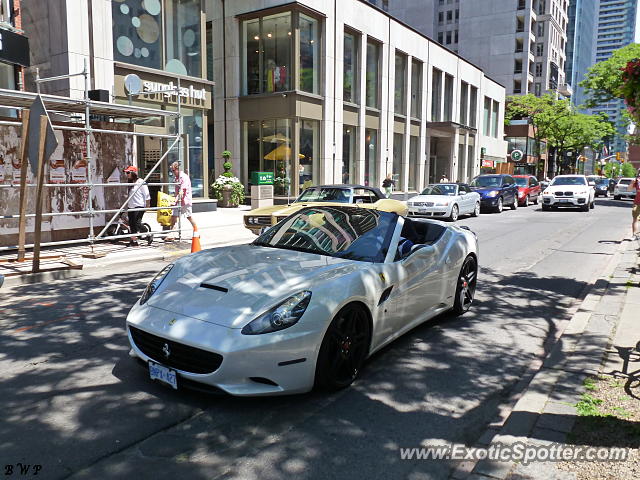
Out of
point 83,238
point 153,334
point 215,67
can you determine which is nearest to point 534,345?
point 153,334

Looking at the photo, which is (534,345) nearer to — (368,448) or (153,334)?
(368,448)

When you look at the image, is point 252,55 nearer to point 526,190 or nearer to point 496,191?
point 496,191

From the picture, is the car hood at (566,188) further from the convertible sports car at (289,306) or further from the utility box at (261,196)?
the convertible sports car at (289,306)

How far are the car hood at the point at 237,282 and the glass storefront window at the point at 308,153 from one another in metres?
20.5

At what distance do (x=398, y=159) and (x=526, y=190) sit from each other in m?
8.42

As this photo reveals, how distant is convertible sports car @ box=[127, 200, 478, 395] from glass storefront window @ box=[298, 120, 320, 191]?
1976cm

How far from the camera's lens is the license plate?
145 inches

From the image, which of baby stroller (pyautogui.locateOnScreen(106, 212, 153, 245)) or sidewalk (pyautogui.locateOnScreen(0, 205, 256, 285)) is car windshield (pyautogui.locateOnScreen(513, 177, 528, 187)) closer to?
sidewalk (pyautogui.locateOnScreen(0, 205, 256, 285))

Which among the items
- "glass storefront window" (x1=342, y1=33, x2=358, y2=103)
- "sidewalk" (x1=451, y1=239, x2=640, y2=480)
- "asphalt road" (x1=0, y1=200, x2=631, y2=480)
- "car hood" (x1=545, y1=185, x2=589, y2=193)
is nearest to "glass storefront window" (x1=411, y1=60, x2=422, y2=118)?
"glass storefront window" (x1=342, y1=33, x2=358, y2=103)

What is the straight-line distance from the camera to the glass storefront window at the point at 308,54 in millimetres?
24688

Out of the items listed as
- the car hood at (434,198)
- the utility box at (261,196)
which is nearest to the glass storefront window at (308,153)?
the utility box at (261,196)

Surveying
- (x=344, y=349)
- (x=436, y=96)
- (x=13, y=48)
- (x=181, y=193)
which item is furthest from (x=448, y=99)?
(x=344, y=349)

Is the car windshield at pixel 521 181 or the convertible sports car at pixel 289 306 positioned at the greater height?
the car windshield at pixel 521 181

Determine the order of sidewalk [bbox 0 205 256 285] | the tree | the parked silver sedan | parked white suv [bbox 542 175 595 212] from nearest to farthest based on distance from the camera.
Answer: sidewalk [bbox 0 205 256 285] < the parked silver sedan < parked white suv [bbox 542 175 595 212] < the tree
